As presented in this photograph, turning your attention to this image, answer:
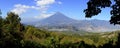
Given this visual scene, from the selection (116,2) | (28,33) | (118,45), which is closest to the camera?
(116,2)

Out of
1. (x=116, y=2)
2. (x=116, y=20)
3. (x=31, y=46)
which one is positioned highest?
(x=116, y=2)

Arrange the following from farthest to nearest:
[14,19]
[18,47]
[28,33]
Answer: [14,19]
[28,33]
[18,47]

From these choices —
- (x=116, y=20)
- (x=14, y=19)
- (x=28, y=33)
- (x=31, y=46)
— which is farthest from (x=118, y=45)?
(x=14, y=19)

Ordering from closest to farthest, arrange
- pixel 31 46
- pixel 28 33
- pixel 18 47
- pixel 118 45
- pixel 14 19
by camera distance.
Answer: pixel 118 45
pixel 18 47
pixel 31 46
pixel 28 33
pixel 14 19

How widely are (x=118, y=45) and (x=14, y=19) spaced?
6764 centimetres

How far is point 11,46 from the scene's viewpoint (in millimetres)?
28406

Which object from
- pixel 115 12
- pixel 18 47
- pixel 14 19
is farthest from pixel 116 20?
pixel 14 19

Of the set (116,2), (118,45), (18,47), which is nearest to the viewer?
(116,2)

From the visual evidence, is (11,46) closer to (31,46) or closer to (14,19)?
(31,46)

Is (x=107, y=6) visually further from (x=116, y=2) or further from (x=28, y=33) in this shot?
(x=28, y=33)

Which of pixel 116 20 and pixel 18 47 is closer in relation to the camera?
pixel 116 20

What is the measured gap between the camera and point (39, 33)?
87125 millimetres

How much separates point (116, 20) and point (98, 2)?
205cm

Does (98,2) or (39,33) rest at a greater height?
(98,2)
